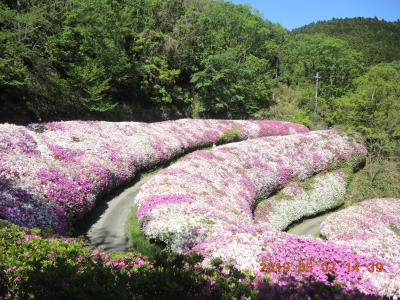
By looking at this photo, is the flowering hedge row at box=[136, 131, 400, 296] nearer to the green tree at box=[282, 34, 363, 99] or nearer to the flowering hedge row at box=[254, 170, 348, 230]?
the flowering hedge row at box=[254, 170, 348, 230]

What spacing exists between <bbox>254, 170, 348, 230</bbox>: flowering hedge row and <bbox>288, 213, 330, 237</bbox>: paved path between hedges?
581 mm

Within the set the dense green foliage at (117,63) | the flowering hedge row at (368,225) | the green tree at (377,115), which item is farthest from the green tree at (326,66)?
the flowering hedge row at (368,225)

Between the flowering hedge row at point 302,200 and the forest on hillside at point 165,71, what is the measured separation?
10.5 meters

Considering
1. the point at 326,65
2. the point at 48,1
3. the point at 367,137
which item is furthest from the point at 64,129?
the point at 326,65

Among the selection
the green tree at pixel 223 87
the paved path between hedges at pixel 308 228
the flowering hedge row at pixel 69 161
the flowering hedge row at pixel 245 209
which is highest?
the green tree at pixel 223 87

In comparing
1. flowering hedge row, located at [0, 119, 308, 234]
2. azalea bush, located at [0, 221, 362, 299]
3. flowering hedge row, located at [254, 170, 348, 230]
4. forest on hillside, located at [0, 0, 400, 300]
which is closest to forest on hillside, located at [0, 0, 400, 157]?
forest on hillside, located at [0, 0, 400, 300]

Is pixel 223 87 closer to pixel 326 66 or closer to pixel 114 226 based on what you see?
pixel 114 226

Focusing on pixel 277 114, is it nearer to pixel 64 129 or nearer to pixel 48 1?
pixel 48 1

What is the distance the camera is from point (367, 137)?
156 ft

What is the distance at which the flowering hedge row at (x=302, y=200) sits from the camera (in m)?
29.2

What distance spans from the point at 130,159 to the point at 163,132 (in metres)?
9.99

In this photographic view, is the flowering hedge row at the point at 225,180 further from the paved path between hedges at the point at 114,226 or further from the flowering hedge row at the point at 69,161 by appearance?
the flowering hedge row at the point at 69,161

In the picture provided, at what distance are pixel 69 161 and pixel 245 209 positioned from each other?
43.5 ft

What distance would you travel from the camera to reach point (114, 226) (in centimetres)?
2056
